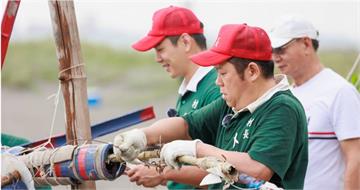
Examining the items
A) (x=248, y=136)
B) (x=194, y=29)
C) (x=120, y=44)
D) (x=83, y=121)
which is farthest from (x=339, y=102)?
(x=120, y=44)

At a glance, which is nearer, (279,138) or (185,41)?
(279,138)

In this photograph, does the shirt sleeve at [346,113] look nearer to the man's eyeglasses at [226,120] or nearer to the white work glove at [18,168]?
the man's eyeglasses at [226,120]

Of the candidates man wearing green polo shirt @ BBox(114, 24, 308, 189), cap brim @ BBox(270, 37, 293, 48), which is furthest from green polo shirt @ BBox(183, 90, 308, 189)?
cap brim @ BBox(270, 37, 293, 48)

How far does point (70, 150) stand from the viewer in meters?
3.78

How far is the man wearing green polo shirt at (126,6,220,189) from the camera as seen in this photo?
15.6 ft

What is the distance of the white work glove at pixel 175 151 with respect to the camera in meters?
3.48

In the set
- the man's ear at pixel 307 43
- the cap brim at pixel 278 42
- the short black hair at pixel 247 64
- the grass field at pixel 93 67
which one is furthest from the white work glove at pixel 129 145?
the grass field at pixel 93 67

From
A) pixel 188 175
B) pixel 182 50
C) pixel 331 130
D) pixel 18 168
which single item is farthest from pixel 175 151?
pixel 331 130

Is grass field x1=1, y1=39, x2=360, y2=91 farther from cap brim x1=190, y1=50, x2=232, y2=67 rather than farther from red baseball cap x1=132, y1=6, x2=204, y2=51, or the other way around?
cap brim x1=190, y1=50, x2=232, y2=67

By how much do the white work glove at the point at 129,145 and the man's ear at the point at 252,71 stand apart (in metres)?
0.55

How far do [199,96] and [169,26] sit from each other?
46 centimetres

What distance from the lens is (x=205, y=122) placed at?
4.07 m

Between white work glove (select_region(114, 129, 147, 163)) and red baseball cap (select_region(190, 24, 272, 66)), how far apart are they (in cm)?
45

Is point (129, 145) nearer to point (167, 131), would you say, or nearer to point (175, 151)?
point (175, 151)
